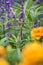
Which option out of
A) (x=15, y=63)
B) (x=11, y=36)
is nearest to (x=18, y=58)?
(x=15, y=63)

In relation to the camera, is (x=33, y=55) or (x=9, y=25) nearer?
(x=33, y=55)

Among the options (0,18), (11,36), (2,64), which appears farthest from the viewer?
(0,18)

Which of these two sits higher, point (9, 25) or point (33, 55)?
point (33, 55)

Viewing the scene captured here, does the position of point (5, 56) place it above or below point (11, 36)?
above

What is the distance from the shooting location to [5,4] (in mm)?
2811

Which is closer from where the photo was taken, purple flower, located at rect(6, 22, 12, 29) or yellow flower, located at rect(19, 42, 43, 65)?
→ yellow flower, located at rect(19, 42, 43, 65)

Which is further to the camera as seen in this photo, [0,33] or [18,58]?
[0,33]

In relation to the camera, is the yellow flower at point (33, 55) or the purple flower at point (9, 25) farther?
the purple flower at point (9, 25)

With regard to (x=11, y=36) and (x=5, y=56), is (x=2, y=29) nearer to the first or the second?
(x=11, y=36)

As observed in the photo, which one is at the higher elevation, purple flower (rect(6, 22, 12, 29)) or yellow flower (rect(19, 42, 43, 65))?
yellow flower (rect(19, 42, 43, 65))

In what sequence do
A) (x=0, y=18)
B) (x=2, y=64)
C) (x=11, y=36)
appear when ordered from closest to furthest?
(x=2, y=64) < (x=11, y=36) < (x=0, y=18)

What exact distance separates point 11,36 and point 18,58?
6.83 feet

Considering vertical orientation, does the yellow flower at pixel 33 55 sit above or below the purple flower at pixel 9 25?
above

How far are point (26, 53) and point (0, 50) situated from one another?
63 mm
